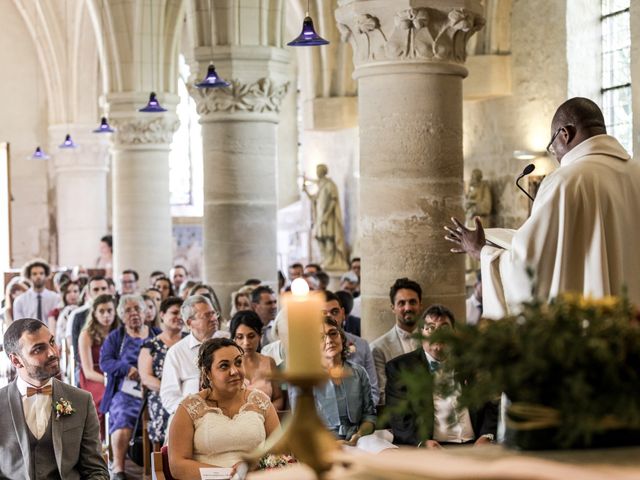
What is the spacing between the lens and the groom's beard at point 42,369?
597 centimetres

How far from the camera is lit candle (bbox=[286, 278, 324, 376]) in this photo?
2.14 m

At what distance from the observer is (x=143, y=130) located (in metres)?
19.3

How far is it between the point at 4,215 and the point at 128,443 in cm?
911

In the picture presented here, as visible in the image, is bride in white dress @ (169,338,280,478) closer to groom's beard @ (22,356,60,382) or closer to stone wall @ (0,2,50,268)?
groom's beard @ (22,356,60,382)

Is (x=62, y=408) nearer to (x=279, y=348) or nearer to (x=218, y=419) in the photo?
(x=218, y=419)

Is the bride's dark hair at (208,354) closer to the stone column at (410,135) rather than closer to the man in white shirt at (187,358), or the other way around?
the man in white shirt at (187,358)

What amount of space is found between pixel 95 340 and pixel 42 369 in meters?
4.91

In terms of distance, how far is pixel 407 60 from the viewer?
871 cm

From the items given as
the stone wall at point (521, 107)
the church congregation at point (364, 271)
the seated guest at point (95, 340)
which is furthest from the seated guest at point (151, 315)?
the stone wall at point (521, 107)

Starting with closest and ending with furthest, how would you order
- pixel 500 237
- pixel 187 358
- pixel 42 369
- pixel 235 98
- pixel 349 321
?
pixel 500 237, pixel 42 369, pixel 187 358, pixel 349 321, pixel 235 98

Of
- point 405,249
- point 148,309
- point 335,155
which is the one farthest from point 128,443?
point 335,155

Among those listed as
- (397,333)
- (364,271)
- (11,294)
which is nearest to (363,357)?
(397,333)

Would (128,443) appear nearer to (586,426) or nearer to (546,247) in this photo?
(546,247)

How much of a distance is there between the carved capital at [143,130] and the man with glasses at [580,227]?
14.8m
